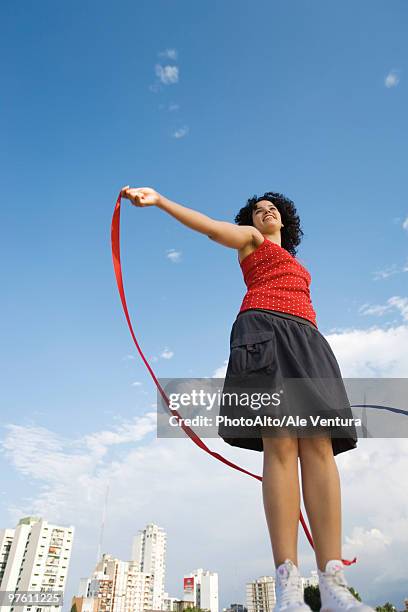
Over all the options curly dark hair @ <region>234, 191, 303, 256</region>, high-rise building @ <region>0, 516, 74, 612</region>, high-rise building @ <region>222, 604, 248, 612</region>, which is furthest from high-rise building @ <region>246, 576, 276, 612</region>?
curly dark hair @ <region>234, 191, 303, 256</region>

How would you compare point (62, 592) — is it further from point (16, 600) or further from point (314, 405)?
point (314, 405)

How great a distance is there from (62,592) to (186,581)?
17.3 m

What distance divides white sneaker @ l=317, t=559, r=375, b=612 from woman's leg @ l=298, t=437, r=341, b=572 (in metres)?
0.03

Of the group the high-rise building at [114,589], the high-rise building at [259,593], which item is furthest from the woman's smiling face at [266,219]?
the high-rise building at [259,593]

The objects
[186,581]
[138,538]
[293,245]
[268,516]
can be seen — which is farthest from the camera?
[138,538]

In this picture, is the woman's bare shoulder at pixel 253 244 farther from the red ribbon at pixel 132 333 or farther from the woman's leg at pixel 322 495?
the woman's leg at pixel 322 495

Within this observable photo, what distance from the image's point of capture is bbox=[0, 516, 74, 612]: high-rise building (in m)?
44.8

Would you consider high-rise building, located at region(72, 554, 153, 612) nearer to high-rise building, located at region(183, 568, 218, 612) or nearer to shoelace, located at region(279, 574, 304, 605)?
high-rise building, located at region(183, 568, 218, 612)

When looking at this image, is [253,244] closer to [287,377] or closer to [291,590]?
[287,377]

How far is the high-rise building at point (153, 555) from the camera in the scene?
57.7 metres

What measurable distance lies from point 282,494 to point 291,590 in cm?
29

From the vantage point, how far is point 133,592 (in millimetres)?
53438

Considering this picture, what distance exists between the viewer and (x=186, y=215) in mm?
1946

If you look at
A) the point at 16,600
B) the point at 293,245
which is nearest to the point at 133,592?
the point at 16,600
